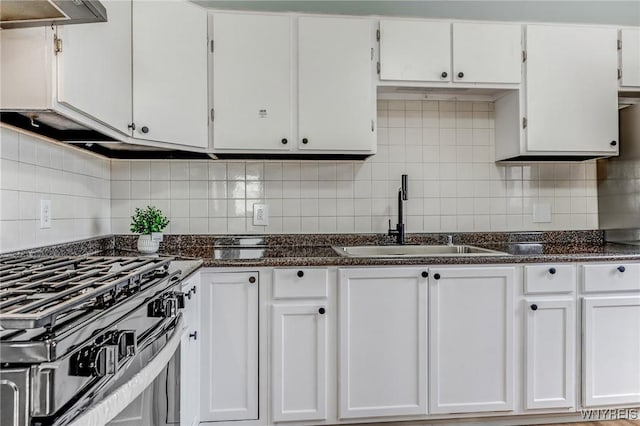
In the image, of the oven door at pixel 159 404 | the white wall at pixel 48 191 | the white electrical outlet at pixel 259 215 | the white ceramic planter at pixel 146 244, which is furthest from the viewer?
the white electrical outlet at pixel 259 215

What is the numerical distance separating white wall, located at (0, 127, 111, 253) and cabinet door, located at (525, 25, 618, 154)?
93.0 inches

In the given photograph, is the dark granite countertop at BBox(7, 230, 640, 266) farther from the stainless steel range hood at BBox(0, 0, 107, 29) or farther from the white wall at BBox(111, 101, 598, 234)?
the stainless steel range hood at BBox(0, 0, 107, 29)

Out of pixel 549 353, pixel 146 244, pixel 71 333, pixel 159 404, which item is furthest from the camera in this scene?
pixel 146 244

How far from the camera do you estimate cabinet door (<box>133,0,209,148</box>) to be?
1.87 meters

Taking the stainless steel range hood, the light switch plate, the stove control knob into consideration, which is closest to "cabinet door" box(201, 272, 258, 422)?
the stove control knob

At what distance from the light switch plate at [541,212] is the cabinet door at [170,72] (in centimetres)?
Result: 205

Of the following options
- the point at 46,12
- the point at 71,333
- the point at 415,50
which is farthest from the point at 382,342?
the point at 46,12

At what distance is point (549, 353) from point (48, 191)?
237 centimetres

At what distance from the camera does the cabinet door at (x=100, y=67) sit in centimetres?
128

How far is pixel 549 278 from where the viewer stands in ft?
6.23

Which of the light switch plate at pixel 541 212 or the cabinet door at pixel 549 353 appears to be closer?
the cabinet door at pixel 549 353

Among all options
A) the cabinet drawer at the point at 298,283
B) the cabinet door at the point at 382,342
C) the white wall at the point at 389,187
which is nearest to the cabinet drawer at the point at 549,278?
the cabinet door at the point at 382,342

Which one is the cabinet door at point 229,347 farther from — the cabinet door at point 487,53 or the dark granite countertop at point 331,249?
the cabinet door at point 487,53

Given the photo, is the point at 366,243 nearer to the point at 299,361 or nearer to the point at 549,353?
the point at 299,361
